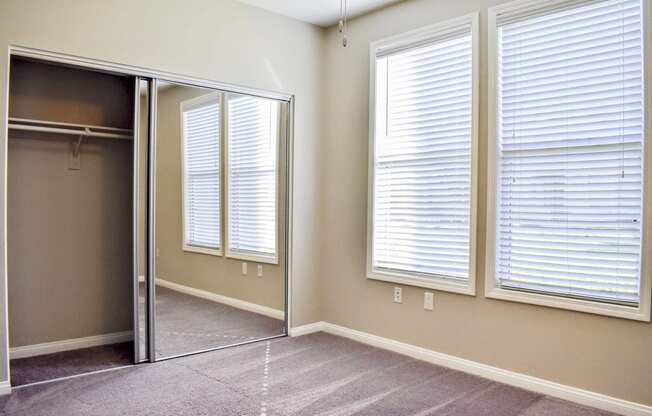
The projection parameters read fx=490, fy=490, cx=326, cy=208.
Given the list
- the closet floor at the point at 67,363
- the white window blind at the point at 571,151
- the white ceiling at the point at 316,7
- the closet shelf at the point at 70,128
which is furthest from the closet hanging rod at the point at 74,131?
the white window blind at the point at 571,151

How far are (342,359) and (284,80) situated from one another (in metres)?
2.35

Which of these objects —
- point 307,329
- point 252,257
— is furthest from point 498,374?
point 252,257

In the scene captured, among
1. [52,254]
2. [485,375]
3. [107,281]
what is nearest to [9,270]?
[52,254]

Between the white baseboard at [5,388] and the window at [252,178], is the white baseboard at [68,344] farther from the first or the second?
the window at [252,178]

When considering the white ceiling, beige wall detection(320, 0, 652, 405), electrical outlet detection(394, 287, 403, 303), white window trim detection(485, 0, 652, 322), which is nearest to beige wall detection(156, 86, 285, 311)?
the white ceiling

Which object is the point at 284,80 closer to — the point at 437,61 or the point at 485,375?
the point at 437,61

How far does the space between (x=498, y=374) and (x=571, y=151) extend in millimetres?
1494

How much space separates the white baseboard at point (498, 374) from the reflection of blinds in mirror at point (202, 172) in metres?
1.19

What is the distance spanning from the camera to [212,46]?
375 cm

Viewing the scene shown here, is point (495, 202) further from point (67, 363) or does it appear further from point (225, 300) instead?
point (67, 363)

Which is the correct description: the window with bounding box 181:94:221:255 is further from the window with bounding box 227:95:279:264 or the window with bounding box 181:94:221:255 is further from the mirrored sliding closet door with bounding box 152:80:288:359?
the window with bounding box 227:95:279:264

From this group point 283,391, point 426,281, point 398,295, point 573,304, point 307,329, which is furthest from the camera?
point 307,329

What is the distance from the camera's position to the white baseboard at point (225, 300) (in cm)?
363

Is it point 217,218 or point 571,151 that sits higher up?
point 571,151
